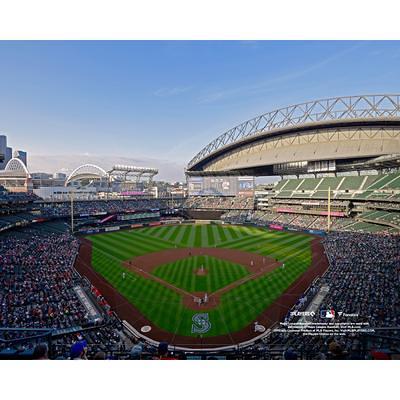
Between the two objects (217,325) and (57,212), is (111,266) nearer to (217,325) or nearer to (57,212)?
(217,325)

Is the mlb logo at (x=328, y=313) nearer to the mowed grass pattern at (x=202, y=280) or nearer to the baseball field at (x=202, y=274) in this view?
the baseball field at (x=202, y=274)

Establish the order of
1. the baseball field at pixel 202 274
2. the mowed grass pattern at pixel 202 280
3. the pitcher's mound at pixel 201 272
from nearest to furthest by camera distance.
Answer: the baseball field at pixel 202 274, the mowed grass pattern at pixel 202 280, the pitcher's mound at pixel 201 272

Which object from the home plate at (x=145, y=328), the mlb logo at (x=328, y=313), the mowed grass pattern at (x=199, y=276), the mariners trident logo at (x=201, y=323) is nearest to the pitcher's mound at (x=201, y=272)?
the mowed grass pattern at (x=199, y=276)

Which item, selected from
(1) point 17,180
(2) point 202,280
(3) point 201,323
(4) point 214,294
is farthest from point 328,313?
(1) point 17,180

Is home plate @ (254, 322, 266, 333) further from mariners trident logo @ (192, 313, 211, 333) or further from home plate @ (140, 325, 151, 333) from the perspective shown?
home plate @ (140, 325, 151, 333)

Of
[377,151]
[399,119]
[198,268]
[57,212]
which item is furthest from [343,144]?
[57,212]

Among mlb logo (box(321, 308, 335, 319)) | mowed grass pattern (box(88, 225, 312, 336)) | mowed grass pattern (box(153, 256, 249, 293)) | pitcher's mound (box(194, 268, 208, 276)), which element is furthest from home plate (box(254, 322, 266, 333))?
pitcher's mound (box(194, 268, 208, 276))
